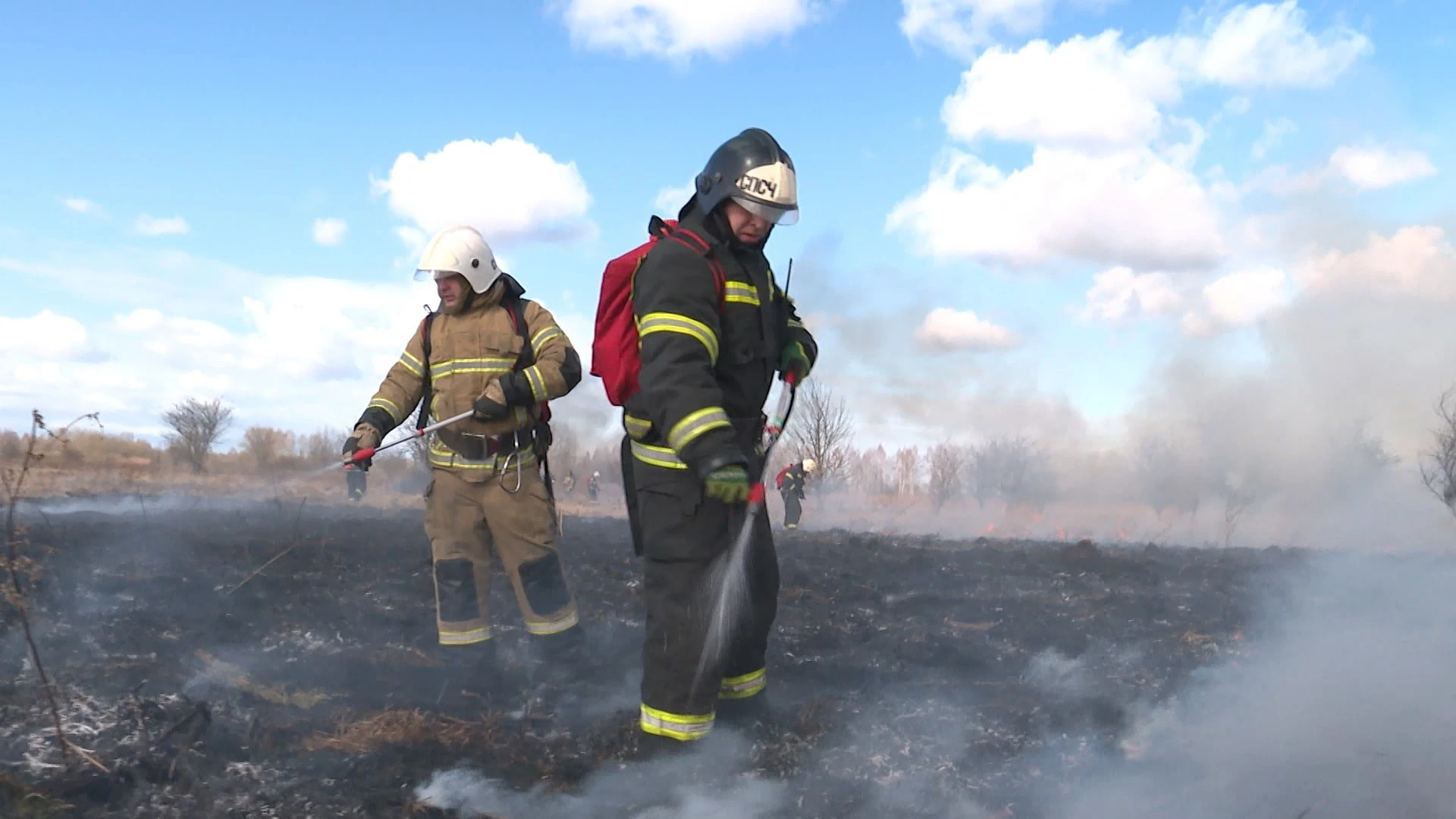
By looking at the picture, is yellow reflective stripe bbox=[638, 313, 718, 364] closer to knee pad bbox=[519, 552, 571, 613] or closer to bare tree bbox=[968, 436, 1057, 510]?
knee pad bbox=[519, 552, 571, 613]

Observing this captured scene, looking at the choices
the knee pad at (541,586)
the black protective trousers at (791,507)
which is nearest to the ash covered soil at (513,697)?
the knee pad at (541,586)

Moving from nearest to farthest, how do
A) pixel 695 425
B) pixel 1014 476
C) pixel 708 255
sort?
pixel 695 425 < pixel 708 255 < pixel 1014 476

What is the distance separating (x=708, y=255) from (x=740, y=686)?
1.47 m

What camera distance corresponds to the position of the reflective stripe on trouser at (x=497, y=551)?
15.3 ft

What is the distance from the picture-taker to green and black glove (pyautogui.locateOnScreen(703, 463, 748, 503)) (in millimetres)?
3057

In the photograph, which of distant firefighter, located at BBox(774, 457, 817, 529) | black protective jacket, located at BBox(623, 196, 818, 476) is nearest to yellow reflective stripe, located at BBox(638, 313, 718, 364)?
black protective jacket, located at BBox(623, 196, 818, 476)

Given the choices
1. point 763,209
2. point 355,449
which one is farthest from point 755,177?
point 355,449

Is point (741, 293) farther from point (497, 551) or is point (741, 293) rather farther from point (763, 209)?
point (497, 551)

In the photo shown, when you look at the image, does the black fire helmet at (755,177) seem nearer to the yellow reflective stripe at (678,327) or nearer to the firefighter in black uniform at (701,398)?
the firefighter in black uniform at (701,398)

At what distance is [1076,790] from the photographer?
10.7 ft

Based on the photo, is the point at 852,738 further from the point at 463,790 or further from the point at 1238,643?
the point at 1238,643

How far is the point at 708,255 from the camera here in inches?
131

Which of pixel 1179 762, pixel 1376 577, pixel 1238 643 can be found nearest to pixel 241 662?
pixel 1179 762

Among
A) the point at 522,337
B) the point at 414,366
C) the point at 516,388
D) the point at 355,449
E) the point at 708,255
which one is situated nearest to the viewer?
the point at 708,255
